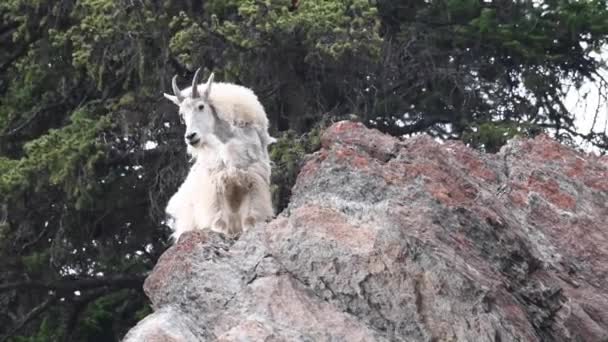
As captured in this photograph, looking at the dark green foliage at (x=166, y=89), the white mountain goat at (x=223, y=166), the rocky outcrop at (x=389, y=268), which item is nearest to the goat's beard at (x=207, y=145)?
the white mountain goat at (x=223, y=166)

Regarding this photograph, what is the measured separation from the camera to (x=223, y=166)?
38.1ft

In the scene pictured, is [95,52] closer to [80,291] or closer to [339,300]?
[80,291]

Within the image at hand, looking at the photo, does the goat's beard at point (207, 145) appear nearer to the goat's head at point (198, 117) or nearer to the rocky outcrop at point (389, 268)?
the goat's head at point (198, 117)

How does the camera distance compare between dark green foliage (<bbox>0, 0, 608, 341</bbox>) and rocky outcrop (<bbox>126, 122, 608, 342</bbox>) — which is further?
dark green foliage (<bbox>0, 0, 608, 341</bbox>)

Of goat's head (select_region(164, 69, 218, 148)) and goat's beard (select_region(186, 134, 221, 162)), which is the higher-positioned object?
goat's head (select_region(164, 69, 218, 148))

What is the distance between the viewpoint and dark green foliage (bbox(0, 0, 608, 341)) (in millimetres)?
16906

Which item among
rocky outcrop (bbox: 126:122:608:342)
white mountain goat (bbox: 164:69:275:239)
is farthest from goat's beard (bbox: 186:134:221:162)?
rocky outcrop (bbox: 126:122:608:342)

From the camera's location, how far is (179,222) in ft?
39.2

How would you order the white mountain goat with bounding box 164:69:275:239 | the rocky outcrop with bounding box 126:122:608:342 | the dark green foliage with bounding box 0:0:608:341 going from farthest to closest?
1. the dark green foliage with bounding box 0:0:608:341
2. the white mountain goat with bounding box 164:69:275:239
3. the rocky outcrop with bounding box 126:122:608:342

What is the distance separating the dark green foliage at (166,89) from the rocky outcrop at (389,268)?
259 inches

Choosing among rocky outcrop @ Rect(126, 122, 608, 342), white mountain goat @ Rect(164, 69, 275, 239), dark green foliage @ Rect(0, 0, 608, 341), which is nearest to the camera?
rocky outcrop @ Rect(126, 122, 608, 342)

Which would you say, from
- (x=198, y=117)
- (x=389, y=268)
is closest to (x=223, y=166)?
(x=198, y=117)

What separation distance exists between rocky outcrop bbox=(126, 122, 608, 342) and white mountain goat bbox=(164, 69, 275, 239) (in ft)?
8.28

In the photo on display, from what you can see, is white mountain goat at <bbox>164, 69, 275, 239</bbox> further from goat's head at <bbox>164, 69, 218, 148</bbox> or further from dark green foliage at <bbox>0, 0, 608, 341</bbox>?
dark green foliage at <bbox>0, 0, 608, 341</bbox>
